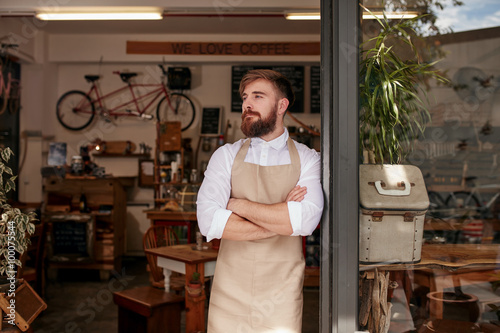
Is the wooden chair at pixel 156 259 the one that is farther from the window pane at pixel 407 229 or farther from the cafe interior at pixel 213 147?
the window pane at pixel 407 229

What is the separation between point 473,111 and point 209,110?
4219 mm

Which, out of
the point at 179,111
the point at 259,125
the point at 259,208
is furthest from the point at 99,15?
the point at 259,208

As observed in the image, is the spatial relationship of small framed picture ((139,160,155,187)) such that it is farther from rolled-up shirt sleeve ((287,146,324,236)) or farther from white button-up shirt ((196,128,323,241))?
rolled-up shirt sleeve ((287,146,324,236))

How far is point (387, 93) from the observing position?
2.38 meters

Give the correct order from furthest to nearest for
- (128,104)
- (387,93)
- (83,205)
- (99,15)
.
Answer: (128,104)
(83,205)
(99,15)
(387,93)

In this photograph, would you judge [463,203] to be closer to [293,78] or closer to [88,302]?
[293,78]

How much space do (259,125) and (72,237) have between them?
539 centimetres

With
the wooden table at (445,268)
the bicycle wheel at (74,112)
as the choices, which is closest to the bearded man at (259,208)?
A: the wooden table at (445,268)

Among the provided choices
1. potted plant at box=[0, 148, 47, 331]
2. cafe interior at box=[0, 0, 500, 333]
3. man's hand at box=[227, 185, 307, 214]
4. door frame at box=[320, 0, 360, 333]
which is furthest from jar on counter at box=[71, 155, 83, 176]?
door frame at box=[320, 0, 360, 333]

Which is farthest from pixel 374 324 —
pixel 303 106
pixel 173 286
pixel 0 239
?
pixel 303 106

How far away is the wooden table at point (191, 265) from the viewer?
153 inches

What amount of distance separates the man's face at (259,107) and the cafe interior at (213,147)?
284 mm

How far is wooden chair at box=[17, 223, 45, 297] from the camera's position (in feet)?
17.1

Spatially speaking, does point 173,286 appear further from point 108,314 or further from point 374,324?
point 374,324
